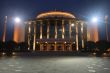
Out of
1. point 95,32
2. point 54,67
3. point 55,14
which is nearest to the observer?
point 54,67

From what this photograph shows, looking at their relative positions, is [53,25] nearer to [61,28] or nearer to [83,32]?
[61,28]

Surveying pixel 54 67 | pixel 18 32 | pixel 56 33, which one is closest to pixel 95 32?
pixel 56 33

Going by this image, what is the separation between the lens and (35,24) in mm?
64438

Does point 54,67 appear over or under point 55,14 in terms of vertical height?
under

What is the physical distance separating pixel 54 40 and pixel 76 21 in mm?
11519

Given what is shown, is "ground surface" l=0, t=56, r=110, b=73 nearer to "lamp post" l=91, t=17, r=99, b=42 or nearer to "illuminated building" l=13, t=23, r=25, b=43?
"lamp post" l=91, t=17, r=99, b=42

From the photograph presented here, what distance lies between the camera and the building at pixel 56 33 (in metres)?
61.1

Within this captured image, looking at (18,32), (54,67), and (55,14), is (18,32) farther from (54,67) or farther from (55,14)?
(54,67)

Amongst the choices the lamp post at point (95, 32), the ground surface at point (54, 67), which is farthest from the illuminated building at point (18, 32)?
the ground surface at point (54, 67)

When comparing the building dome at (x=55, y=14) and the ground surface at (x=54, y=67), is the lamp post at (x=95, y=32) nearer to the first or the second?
the building dome at (x=55, y=14)

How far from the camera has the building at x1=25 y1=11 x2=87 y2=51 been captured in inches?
2404

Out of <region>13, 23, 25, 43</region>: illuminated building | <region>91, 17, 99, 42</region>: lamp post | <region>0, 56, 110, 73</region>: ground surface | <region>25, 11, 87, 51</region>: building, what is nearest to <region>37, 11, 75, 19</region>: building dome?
<region>25, 11, 87, 51</region>: building

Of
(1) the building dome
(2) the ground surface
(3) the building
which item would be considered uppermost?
(1) the building dome

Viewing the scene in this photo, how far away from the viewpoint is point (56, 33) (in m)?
61.7
